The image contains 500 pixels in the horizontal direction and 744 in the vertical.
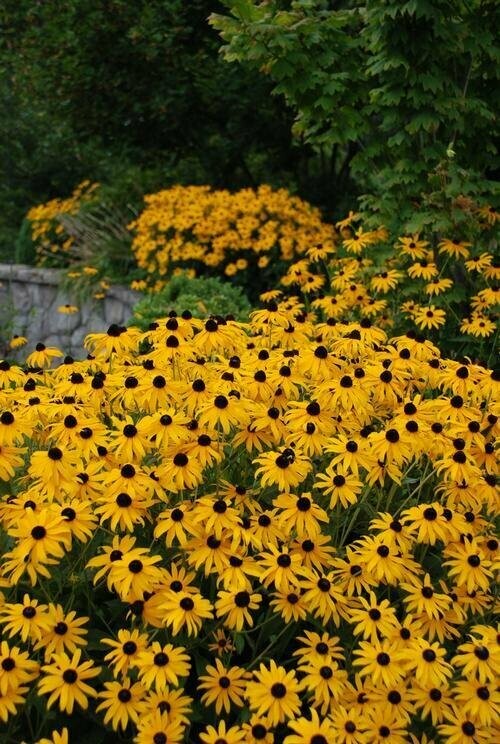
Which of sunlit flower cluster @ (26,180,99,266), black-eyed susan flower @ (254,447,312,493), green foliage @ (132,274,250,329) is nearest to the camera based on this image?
black-eyed susan flower @ (254,447,312,493)

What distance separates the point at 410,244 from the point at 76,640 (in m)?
3.19

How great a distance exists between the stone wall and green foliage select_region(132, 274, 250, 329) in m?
1.20

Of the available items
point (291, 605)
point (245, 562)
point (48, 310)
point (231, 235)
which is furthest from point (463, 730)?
point (48, 310)

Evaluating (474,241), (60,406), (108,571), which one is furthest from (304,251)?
(108,571)

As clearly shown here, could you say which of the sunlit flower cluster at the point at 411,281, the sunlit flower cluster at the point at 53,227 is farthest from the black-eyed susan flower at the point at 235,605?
the sunlit flower cluster at the point at 53,227

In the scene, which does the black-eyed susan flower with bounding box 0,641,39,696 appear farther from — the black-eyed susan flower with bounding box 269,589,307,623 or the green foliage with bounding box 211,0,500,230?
the green foliage with bounding box 211,0,500,230

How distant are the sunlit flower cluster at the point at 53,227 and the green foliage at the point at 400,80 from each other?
353 centimetres

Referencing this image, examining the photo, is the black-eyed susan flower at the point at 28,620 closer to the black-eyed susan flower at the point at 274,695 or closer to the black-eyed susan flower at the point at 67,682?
the black-eyed susan flower at the point at 67,682

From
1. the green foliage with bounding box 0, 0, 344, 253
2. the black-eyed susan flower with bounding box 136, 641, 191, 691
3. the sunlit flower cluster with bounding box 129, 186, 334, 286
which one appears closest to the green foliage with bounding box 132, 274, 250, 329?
the sunlit flower cluster with bounding box 129, 186, 334, 286

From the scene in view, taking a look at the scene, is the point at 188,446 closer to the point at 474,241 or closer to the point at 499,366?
the point at 499,366

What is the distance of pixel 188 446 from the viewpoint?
212 cm

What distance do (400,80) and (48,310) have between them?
14.8 feet

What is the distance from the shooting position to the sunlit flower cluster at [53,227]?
8008mm

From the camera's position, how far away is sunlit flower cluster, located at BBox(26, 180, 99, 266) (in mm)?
8008
